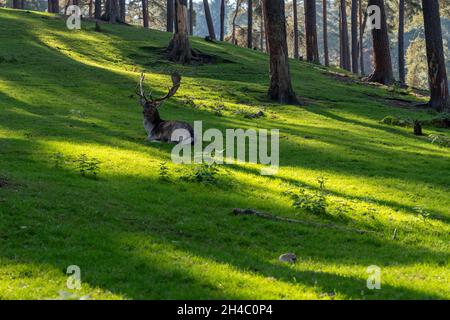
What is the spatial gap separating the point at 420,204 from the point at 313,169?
3490mm

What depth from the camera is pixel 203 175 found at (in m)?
13.0

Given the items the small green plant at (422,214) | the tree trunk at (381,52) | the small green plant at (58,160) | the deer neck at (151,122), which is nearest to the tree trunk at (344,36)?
the tree trunk at (381,52)

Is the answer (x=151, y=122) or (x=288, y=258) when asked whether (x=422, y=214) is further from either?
(x=151, y=122)

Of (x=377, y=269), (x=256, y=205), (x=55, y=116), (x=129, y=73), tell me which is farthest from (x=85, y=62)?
(x=377, y=269)

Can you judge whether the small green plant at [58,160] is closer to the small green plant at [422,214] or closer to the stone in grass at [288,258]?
the stone in grass at [288,258]

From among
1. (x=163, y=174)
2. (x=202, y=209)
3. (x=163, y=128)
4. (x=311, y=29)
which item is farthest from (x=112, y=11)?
(x=202, y=209)

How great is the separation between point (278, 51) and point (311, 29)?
798 inches

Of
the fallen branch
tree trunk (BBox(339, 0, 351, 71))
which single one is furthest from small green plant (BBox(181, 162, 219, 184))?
tree trunk (BBox(339, 0, 351, 71))

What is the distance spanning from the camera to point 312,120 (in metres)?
23.8

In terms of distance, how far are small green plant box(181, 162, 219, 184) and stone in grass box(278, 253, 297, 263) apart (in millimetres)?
4494

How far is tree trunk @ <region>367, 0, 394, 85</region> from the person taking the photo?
1412 inches

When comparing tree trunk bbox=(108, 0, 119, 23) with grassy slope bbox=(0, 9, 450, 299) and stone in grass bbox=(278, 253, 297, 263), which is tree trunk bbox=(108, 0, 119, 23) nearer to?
grassy slope bbox=(0, 9, 450, 299)

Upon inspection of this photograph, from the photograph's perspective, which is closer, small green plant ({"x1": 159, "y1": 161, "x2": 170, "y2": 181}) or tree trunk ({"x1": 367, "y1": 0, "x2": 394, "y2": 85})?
small green plant ({"x1": 159, "y1": 161, "x2": 170, "y2": 181})
